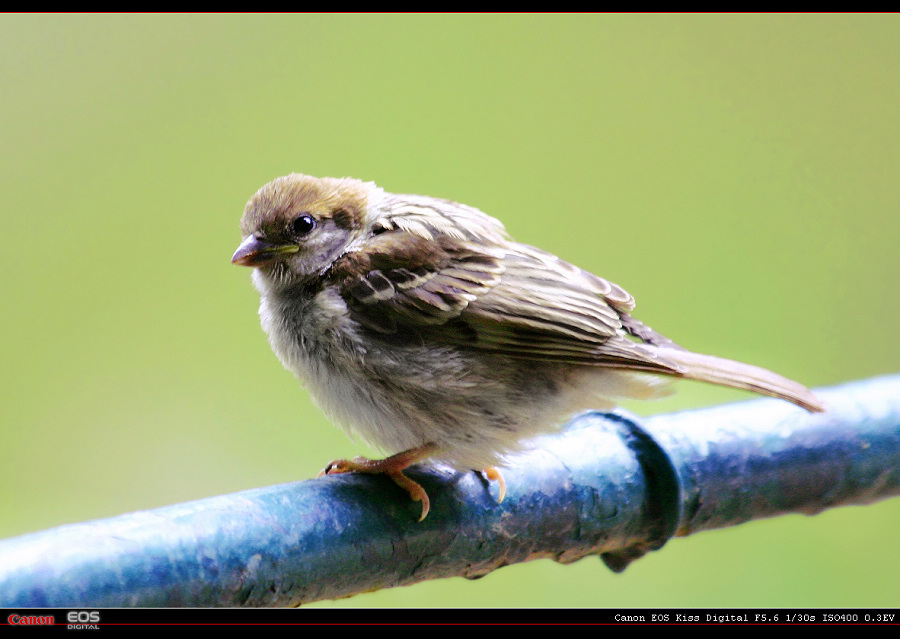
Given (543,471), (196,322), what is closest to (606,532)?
(543,471)

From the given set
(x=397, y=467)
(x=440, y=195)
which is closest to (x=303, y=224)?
(x=397, y=467)

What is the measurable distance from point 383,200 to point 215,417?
5.03ft

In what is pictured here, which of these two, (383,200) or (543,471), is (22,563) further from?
(383,200)

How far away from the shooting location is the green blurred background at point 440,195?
391cm

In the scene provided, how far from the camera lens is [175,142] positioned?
4.54 metres

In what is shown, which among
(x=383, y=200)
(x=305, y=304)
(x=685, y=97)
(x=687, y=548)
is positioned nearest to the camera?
(x=305, y=304)

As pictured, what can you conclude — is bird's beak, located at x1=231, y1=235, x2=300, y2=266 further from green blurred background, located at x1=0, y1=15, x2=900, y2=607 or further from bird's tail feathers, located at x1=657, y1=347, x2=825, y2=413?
green blurred background, located at x1=0, y1=15, x2=900, y2=607

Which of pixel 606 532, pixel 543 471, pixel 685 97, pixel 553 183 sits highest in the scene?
pixel 685 97

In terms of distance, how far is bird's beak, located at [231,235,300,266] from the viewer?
9.45ft
